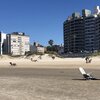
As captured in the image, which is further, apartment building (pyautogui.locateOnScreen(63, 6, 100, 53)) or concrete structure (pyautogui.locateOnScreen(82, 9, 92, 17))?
concrete structure (pyautogui.locateOnScreen(82, 9, 92, 17))

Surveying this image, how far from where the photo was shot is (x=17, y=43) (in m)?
191

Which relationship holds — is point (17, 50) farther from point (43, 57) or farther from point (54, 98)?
point (54, 98)

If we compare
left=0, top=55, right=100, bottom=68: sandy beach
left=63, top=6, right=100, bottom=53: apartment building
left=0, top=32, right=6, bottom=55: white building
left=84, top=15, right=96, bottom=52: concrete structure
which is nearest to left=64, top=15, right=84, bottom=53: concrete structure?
left=63, top=6, right=100, bottom=53: apartment building

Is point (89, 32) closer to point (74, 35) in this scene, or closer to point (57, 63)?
point (74, 35)

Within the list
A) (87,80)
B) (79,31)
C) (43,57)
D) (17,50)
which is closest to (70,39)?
(79,31)

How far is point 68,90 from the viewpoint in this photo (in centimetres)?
1727

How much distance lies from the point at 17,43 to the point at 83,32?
39.5 meters

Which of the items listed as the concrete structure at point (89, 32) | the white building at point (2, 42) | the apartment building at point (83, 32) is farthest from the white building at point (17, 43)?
the concrete structure at point (89, 32)

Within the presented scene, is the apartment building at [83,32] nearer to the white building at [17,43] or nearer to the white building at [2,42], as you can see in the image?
the white building at [17,43]

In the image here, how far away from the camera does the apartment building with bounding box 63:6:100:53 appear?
156750 millimetres

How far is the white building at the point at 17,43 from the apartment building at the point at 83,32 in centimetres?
2298

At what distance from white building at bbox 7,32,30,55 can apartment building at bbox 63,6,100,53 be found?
23.0 m

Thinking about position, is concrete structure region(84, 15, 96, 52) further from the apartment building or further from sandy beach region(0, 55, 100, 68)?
sandy beach region(0, 55, 100, 68)

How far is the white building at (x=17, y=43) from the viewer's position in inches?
7180
